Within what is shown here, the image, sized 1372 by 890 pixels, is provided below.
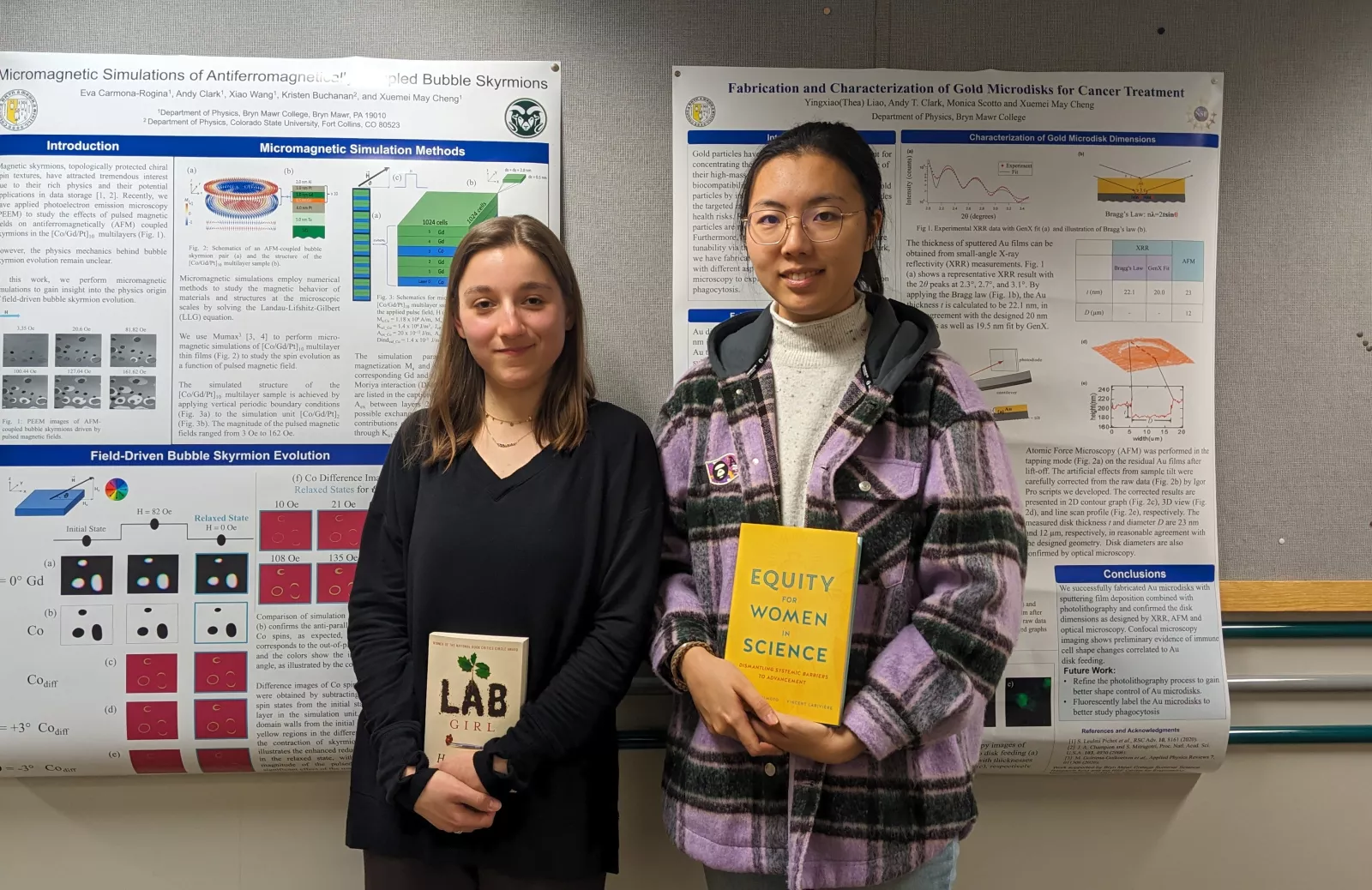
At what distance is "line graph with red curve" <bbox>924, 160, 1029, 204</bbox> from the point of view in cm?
168

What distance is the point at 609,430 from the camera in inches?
54.3

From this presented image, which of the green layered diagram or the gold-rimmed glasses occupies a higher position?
the green layered diagram

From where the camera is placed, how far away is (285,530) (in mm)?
1640

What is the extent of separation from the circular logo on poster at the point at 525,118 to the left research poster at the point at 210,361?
14 mm

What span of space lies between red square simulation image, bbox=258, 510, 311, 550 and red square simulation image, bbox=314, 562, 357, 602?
56mm

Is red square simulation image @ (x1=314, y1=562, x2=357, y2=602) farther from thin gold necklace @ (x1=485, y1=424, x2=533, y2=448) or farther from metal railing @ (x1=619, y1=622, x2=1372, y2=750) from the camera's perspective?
metal railing @ (x1=619, y1=622, x2=1372, y2=750)

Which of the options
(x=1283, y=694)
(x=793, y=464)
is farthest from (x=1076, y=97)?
(x=1283, y=694)

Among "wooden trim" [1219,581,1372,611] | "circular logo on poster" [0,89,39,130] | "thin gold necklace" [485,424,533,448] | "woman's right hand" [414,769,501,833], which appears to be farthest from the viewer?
"wooden trim" [1219,581,1372,611]

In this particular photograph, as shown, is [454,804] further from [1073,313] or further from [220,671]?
[1073,313]

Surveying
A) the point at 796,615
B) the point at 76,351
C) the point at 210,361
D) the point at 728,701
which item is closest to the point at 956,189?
the point at 796,615

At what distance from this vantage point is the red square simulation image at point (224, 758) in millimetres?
1630

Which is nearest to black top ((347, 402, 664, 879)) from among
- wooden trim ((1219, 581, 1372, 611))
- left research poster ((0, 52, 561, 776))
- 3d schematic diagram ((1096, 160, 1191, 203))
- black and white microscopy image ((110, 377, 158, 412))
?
left research poster ((0, 52, 561, 776))

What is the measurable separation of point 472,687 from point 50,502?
1.00 meters

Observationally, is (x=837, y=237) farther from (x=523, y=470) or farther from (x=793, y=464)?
(x=523, y=470)
